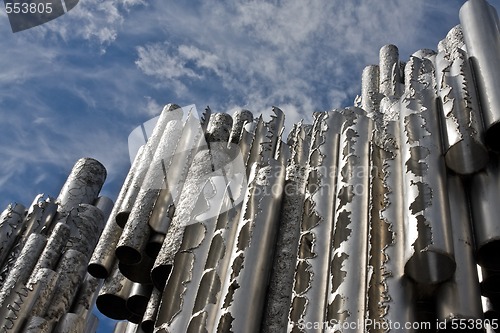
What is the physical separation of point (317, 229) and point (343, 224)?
7.8 inches

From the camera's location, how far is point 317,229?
3.38 meters

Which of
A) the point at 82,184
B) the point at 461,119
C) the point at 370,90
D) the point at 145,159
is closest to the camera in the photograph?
the point at 461,119

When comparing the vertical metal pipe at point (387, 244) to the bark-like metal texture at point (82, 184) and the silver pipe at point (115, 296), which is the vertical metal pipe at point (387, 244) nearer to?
the silver pipe at point (115, 296)

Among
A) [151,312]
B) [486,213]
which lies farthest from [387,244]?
[151,312]

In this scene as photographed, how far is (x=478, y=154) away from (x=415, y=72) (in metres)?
1.45

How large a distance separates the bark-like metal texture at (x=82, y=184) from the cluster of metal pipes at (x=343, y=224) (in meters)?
2.52

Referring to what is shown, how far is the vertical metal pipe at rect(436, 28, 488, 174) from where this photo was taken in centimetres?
318

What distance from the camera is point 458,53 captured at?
3953 mm

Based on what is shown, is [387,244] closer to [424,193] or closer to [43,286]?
[424,193]

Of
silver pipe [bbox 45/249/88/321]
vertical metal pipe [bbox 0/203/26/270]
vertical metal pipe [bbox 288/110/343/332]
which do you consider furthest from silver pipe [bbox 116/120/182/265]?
vertical metal pipe [bbox 0/203/26/270]

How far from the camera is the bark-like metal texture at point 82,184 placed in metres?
7.38

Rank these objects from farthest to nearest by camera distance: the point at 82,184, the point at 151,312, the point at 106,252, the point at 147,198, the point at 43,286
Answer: the point at 82,184 → the point at 43,286 → the point at 106,252 → the point at 147,198 → the point at 151,312

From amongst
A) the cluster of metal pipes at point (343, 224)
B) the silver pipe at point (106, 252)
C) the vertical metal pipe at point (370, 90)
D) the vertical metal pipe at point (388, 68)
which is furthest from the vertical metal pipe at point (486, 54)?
the silver pipe at point (106, 252)

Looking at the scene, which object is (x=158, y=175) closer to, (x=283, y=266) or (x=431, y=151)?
(x=283, y=266)
